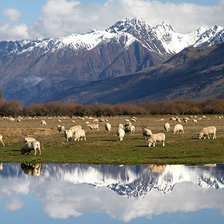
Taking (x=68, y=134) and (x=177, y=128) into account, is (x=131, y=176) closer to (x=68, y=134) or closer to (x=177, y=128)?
(x=68, y=134)

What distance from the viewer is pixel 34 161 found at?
114 ft

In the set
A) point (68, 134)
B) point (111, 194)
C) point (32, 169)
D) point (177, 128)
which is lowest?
point (111, 194)

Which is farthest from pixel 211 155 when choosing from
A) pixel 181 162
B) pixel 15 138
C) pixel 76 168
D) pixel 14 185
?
pixel 15 138

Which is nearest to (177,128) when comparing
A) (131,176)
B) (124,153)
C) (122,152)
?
(122,152)

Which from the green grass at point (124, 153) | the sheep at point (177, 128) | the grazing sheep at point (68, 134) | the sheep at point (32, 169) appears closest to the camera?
the sheep at point (32, 169)

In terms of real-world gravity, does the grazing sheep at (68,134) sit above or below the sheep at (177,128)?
below

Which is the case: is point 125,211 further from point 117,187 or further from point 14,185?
point 14,185

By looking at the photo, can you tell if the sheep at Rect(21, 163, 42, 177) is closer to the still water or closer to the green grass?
the still water

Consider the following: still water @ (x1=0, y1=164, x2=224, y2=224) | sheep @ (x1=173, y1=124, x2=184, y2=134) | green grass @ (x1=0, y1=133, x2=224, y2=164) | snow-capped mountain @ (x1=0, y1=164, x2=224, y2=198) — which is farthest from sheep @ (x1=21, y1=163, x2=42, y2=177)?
sheep @ (x1=173, y1=124, x2=184, y2=134)

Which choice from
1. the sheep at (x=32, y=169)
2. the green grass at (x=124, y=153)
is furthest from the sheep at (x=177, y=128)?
the sheep at (x=32, y=169)

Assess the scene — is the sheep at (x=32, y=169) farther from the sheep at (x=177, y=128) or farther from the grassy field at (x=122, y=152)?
the sheep at (x=177, y=128)

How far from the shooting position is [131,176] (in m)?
28.9

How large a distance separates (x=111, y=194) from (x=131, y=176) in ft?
13.3

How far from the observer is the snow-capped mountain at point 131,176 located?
26.3 meters
